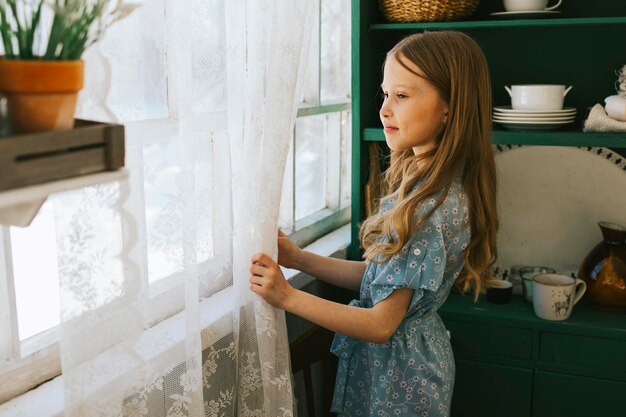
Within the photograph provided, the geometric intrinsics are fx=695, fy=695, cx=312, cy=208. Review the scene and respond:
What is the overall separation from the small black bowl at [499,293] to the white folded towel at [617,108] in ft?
2.09

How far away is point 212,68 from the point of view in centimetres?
136

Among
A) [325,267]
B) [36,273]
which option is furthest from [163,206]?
[325,267]

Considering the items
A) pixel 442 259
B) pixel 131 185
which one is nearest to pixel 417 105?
pixel 442 259

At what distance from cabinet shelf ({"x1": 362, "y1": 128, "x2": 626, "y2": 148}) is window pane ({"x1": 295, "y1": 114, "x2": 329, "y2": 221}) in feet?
2.03

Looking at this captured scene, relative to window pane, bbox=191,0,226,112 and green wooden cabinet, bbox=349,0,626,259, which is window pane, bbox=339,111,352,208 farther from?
window pane, bbox=191,0,226,112

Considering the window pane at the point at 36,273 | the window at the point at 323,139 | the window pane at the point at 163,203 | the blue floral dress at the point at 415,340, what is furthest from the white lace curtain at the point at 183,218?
the window at the point at 323,139

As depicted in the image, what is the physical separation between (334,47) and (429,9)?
402 millimetres

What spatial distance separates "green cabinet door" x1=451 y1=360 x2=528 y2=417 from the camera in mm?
2232

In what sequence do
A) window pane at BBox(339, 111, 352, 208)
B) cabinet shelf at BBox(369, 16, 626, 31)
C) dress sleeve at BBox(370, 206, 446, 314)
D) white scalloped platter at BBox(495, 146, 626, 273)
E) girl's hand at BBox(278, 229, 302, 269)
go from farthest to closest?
window pane at BBox(339, 111, 352, 208) < white scalloped platter at BBox(495, 146, 626, 273) < cabinet shelf at BBox(369, 16, 626, 31) < girl's hand at BBox(278, 229, 302, 269) < dress sleeve at BBox(370, 206, 446, 314)

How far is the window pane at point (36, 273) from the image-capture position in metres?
1.18

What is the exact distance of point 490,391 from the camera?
89.1 inches

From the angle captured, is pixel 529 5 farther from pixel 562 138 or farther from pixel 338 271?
pixel 338 271

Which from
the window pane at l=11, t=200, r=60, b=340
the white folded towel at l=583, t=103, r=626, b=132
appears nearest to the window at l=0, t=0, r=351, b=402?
the window pane at l=11, t=200, r=60, b=340

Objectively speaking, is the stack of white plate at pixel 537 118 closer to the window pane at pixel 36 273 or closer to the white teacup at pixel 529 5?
the white teacup at pixel 529 5
